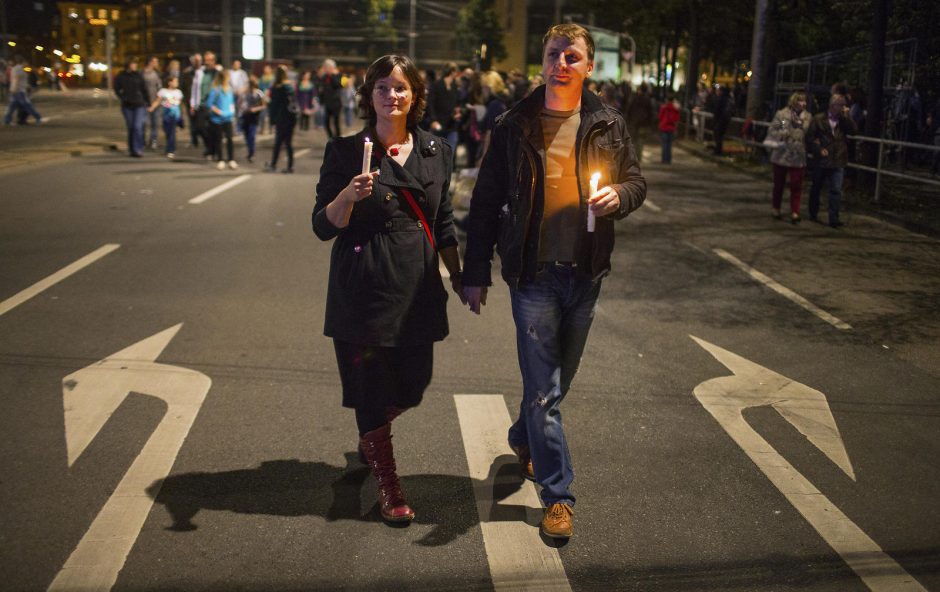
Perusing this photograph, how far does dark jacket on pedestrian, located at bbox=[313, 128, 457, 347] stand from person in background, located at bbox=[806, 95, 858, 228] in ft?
34.2

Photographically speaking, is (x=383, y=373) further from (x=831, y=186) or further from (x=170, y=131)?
(x=170, y=131)

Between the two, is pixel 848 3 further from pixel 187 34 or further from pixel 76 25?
pixel 76 25

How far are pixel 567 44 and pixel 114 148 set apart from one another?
20.5 meters

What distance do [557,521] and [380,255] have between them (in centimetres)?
126

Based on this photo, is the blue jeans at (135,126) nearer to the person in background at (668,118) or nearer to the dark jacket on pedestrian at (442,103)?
the dark jacket on pedestrian at (442,103)

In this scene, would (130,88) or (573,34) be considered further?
(130,88)

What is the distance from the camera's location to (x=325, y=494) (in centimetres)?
437

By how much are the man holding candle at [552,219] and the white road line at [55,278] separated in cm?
511

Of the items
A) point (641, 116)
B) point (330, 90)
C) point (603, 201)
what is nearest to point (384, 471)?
point (603, 201)

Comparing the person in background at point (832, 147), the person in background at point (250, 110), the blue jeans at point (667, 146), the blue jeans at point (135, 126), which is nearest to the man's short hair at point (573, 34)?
the person in background at point (832, 147)

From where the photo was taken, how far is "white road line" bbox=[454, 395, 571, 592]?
3.62m

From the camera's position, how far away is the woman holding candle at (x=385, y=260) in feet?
13.1

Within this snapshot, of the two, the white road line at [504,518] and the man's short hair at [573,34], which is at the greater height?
the man's short hair at [573,34]

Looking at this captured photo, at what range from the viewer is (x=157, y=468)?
4617 millimetres
